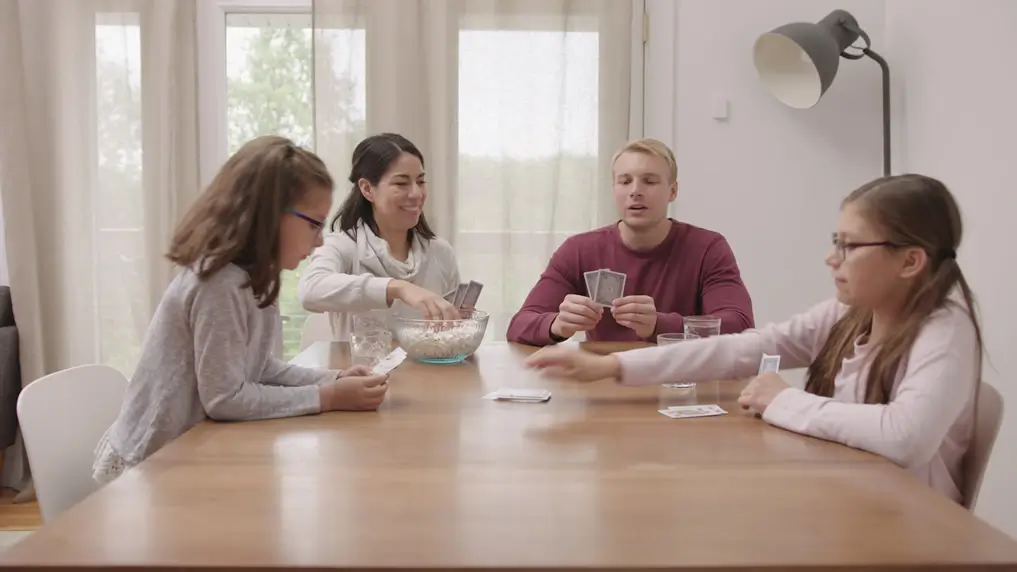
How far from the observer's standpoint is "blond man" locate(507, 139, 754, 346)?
285 cm

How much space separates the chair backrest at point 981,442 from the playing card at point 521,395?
78 cm

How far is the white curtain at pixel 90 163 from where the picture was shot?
4125 millimetres

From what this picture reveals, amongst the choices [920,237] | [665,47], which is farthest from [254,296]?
[665,47]

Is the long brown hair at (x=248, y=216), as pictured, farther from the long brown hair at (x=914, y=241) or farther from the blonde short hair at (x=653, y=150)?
the blonde short hair at (x=653, y=150)

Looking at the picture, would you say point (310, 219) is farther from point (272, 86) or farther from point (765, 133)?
point (765, 133)

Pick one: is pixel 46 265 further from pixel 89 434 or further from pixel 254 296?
pixel 254 296

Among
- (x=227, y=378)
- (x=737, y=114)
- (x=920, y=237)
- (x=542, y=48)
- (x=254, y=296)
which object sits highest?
(x=542, y=48)

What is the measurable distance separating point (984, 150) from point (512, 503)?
2747mm

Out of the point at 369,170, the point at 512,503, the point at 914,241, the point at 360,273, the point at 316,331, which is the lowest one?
the point at 316,331

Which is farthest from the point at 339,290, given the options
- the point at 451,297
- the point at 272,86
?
the point at 272,86

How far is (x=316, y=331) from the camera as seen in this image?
3158 mm

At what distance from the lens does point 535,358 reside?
1.85m

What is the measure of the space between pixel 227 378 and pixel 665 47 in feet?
9.84

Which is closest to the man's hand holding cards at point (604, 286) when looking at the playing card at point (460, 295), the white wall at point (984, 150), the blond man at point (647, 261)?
the blond man at point (647, 261)
